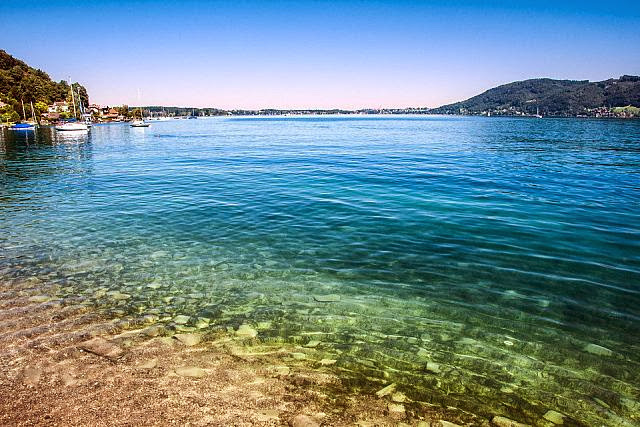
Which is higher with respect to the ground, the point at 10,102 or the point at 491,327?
the point at 10,102

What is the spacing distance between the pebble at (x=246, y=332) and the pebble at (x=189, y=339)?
792 millimetres

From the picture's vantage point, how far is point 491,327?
782 centimetres

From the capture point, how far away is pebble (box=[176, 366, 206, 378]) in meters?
5.98

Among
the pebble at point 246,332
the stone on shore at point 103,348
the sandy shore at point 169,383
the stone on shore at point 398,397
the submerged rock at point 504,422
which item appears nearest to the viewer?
the sandy shore at point 169,383

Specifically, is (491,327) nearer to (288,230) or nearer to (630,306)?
(630,306)

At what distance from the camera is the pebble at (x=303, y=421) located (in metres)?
4.94

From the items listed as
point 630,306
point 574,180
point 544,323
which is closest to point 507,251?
point 630,306

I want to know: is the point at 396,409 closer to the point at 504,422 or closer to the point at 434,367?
Result: the point at 434,367

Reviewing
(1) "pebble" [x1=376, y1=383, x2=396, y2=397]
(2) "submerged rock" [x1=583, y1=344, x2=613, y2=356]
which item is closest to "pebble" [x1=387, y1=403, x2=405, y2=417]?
(1) "pebble" [x1=376, y1=383, x2=396, y2=397]

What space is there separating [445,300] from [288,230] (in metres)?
7.55

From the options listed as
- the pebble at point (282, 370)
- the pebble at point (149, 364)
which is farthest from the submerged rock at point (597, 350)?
the pebble at point (149, 364)

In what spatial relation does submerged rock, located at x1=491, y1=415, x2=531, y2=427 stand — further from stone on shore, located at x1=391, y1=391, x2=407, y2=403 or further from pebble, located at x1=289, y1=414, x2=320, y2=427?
pebble, located at x1=289, y1=414, x2=320, y2=427

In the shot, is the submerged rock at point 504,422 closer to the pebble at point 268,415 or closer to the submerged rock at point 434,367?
the submerged rock at point 434,367

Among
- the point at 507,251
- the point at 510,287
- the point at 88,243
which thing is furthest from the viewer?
the point at 88,243
